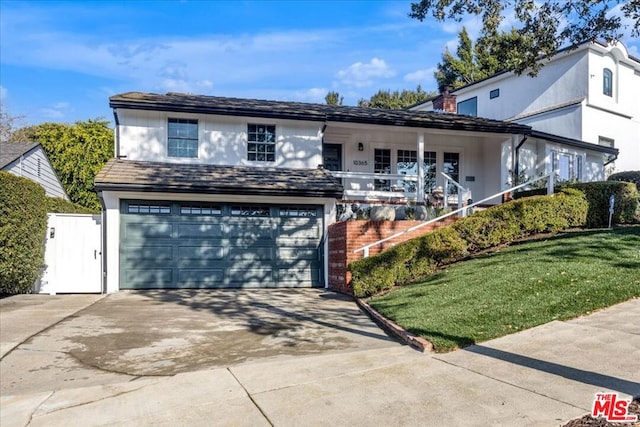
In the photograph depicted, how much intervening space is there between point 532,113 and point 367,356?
2220 centimetres

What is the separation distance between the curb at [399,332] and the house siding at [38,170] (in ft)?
49.7

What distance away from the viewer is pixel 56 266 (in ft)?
40.7

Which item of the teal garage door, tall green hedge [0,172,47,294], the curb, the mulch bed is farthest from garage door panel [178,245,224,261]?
the mulch bed

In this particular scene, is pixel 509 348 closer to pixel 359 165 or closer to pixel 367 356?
pixel 367 356

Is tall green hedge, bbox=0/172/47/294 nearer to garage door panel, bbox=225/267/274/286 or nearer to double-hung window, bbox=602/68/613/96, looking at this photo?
garage door panel, bbox=225/267/274/286

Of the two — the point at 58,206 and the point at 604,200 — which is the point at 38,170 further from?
the point at 604,200

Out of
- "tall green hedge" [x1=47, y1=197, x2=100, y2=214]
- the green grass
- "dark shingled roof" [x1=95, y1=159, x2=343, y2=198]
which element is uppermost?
"dark shingled roof" [x1=95, y1=159, x2=343, y2=198]

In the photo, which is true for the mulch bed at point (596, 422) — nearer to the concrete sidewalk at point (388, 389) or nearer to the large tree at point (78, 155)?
the concrete sidewalk at point (388, 389)

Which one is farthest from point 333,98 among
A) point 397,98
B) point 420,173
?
point 420,173

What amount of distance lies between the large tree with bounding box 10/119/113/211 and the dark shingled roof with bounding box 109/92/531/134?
10007 mm

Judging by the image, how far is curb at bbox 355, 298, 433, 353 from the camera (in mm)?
6051

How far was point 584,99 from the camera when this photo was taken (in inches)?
873

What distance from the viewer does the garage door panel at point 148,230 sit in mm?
12828

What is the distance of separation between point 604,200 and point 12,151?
21.1 m
